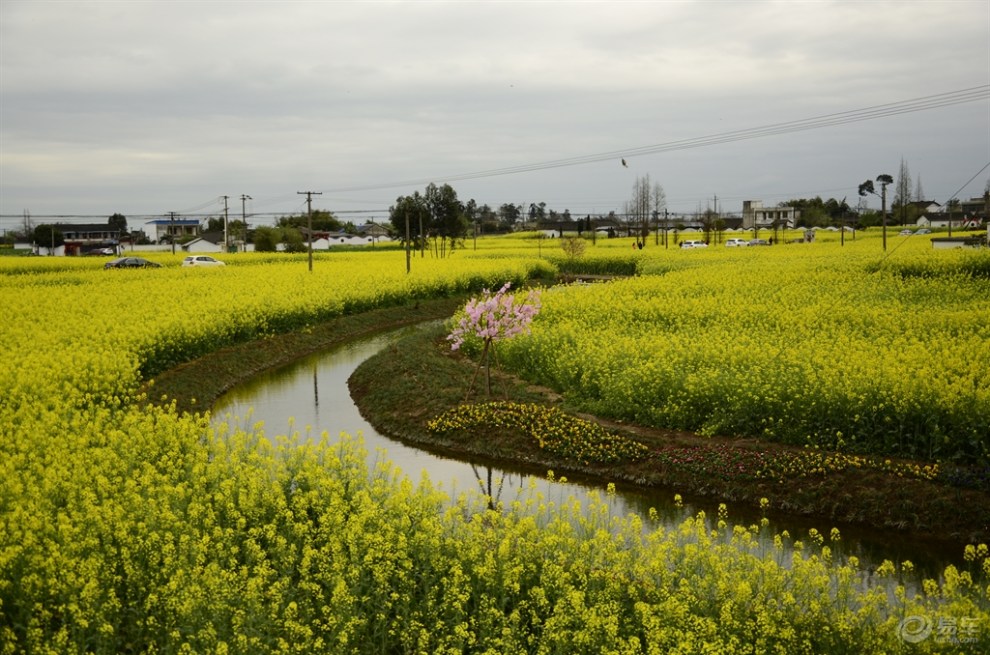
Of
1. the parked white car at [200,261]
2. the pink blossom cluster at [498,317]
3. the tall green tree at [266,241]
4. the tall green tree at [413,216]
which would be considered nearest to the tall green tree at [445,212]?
the tall green tree at [413,216]

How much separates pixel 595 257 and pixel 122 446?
5175 centimetres

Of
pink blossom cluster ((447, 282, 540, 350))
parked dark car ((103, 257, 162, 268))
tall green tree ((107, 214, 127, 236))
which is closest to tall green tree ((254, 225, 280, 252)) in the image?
parked dark car ((103, 257, 162, 268))

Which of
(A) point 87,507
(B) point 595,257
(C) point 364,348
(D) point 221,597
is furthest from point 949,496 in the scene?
(B) point 595,257

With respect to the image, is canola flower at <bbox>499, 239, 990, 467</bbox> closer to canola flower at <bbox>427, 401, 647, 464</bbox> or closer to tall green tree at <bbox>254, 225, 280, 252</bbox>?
canola flower at <bbox>427, 401, 647, 464</bbox>

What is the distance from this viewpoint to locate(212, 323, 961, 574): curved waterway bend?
12.0 meters

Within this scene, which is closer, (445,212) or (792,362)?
(792,362)

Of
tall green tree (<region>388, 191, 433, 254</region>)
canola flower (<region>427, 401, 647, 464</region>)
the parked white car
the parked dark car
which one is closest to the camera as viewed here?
canola flower (<region>427, 401, 647, 464</region>)

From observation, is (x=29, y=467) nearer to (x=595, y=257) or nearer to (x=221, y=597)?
(x=221, y=597)

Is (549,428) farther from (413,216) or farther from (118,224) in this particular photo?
(118,224)

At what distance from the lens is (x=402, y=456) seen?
16703 mm

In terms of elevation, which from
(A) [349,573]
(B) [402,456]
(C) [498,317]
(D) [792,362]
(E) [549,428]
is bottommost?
(B) [402,456]

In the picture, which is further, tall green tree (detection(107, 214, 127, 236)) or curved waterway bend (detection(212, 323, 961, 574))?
tall green tree (detection(107, 214, 127, 236))

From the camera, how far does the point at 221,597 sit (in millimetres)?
7816

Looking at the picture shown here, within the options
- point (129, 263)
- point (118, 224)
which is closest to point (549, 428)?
point (129, 263)
